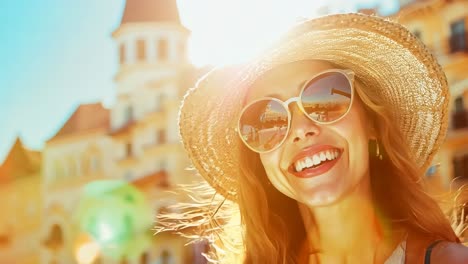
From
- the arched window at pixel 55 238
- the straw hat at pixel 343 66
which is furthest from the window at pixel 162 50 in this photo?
the straw hat at pixel 343 66

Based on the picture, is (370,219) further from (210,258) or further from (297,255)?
(210,258)

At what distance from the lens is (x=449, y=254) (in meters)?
2.21

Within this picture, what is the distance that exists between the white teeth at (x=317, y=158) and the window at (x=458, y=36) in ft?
87.0

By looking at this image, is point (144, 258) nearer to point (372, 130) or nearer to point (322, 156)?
point (372, 130)

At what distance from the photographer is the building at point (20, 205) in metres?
60.4

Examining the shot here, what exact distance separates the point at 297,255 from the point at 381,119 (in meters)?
0.66

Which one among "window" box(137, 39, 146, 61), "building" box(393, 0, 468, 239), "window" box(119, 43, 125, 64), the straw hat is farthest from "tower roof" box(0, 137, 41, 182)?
the straw hat

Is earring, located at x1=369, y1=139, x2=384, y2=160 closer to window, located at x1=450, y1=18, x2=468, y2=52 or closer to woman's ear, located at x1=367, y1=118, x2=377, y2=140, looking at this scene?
woman's ear, located at x1=367, y1=118, x2=377, y2=140

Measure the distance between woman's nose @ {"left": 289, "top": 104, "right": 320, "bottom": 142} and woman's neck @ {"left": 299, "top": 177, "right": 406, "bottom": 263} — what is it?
0.91 feet

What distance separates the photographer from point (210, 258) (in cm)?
358

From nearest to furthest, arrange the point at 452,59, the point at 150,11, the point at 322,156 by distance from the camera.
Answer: the point at 322,156, the point at 452,59, the point at 150,11

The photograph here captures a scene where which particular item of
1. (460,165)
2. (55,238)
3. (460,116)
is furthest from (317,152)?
(55,238)

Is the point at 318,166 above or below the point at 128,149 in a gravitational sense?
below

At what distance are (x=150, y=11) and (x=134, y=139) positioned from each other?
12.0m
